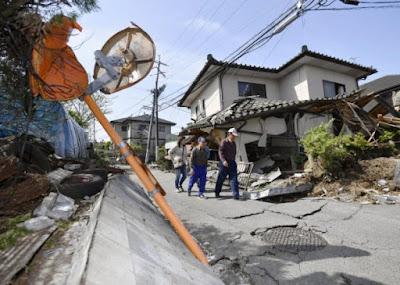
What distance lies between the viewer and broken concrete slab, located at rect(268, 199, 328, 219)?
4550 millimetres

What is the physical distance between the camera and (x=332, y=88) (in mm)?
14469

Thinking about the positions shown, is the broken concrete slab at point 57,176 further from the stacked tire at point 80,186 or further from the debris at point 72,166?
the debris at point 72,166

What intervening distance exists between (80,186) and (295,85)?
13.8 metres

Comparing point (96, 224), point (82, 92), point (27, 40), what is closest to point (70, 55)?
point (82, 92)

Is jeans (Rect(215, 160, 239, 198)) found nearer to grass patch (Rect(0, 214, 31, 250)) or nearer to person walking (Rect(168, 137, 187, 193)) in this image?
person walking (Rect(168, 137, 187, 193))

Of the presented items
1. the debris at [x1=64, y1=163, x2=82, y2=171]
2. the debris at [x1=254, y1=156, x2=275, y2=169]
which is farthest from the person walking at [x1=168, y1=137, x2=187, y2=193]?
the debris at [x1=254, y1=156, x2=275, y2=169]

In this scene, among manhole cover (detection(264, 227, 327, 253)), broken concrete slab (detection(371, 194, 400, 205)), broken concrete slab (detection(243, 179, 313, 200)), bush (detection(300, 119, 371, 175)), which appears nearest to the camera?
manhole cover (detection(264, 227, 327, 253))

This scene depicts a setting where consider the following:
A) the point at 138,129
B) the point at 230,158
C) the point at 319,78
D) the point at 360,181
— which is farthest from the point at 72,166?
the point at 138,129

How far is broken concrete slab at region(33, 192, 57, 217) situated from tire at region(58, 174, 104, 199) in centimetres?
49

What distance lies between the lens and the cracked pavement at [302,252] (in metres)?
2.40

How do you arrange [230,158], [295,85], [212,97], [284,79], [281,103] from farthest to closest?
[284,79], [212,97], [295,85], [281,103], [230,158]

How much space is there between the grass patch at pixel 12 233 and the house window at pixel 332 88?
15.8m

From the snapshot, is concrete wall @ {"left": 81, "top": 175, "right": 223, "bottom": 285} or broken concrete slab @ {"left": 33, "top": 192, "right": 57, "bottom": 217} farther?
broken concrete slab @ {"left": 33, "top": 192, "right": 57, "bottom": 217}

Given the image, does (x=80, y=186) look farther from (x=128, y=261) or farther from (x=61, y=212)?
(x=128, y=261)
